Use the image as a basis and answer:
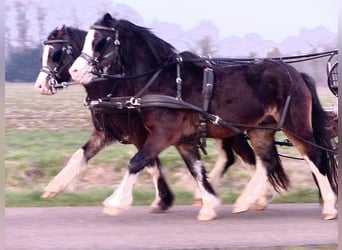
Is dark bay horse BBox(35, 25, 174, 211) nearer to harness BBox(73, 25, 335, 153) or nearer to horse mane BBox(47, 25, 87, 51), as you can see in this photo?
horse mane BBox(47, 25, 87, 51)

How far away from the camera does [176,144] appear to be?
26.9 ft

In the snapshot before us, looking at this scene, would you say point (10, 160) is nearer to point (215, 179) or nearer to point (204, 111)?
point (215, 179)

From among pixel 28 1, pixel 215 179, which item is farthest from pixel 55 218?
pixel 28 1

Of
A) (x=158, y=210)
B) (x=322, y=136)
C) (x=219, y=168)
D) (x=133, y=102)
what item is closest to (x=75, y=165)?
(x=158, y=210)

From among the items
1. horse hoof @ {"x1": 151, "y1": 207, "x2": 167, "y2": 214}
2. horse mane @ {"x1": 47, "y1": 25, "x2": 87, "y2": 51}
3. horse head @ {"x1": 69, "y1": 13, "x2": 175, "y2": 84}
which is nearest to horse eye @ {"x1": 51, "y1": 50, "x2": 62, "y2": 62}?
horse mane @ {"x1": 47, "y1": 25, "x2": 87, "y2": 51}

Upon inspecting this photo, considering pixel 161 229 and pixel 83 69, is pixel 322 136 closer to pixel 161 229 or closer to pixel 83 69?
pixel 161 229

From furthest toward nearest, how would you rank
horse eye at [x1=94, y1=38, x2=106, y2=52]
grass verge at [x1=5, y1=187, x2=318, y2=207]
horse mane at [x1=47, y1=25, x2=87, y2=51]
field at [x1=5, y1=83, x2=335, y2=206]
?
field at [x1=5, y1=83, x2=335, y2=206] → grass verge at [x1=5, y1=187, x2=318, y2=207] → horse mane at [x1=47, y1=25, x2=87, y2=51] → horse eye at [x1=94, y1=38, x2=106, y2=52]

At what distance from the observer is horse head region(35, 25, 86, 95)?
337 inches

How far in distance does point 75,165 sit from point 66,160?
103 inches

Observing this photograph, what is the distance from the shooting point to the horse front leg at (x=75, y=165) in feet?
28.1

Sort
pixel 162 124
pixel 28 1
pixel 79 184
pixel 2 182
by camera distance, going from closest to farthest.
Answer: pixel 2 182 → pixel 162 124 → pixel 79 184 → pixel 28 1

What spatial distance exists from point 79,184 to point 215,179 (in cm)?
214

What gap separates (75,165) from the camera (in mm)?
8586

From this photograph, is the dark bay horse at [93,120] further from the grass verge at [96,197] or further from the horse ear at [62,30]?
the grass verge at [96,197]
